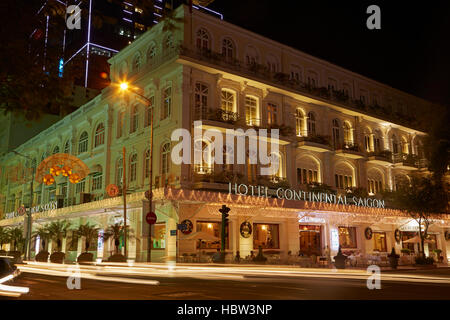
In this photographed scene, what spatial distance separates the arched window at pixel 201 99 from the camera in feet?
95.1

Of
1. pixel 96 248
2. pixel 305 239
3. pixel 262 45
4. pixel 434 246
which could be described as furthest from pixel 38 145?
pixel 434 246

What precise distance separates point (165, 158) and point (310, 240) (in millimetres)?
13467

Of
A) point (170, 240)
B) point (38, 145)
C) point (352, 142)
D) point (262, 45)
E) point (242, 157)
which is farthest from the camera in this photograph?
point (38, 145)

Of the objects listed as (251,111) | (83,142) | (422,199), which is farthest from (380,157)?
(83,142)

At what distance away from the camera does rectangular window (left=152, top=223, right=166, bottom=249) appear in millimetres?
28234

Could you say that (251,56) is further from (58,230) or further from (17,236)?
(17,236)

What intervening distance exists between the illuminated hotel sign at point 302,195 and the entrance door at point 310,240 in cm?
304

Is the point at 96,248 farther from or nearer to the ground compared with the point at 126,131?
nearer to the ground

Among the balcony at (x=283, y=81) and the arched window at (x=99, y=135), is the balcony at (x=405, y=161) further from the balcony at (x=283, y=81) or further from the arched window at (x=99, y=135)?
the arched window at (x=99, y=135)

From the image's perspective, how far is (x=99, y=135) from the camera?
38406 mm

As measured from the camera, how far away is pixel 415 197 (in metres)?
32.8
